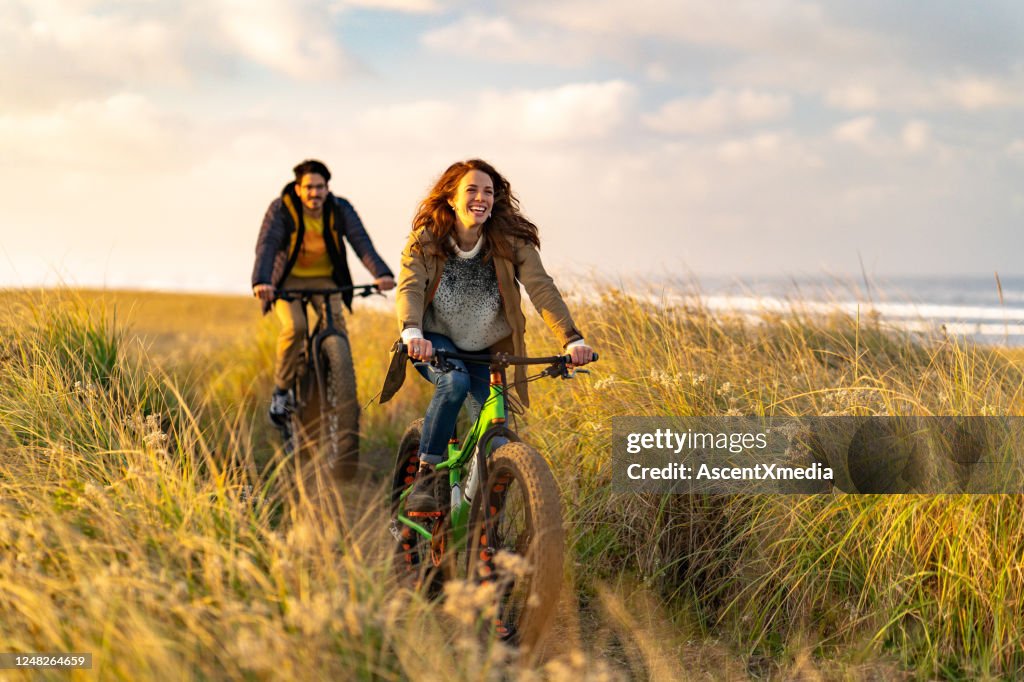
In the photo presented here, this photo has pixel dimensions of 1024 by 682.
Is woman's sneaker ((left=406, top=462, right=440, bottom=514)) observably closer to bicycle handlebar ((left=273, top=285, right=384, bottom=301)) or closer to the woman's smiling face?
the woman's smiling face

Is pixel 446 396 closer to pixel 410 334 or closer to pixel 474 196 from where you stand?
pixel 410 334

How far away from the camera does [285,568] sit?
11.6ft

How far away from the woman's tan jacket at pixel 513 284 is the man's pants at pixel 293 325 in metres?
3.94

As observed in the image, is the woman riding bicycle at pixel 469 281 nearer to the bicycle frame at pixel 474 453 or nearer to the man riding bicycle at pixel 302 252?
the bicycle frame at pixel 474 453

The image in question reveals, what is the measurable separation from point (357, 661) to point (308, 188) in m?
5.98

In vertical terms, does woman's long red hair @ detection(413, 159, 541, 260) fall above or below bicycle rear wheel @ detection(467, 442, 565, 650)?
above

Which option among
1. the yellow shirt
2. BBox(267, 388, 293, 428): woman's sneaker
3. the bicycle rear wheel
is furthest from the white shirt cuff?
BBox(267, 388, 293, 428): woman's sneaker

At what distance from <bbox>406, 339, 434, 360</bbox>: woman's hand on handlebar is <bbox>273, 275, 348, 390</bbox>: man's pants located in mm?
4371

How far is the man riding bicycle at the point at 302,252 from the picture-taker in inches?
342

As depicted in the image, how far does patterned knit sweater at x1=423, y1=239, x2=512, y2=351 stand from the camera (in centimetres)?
513

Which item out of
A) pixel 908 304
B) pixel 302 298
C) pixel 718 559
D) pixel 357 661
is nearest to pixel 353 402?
pixel 302 298

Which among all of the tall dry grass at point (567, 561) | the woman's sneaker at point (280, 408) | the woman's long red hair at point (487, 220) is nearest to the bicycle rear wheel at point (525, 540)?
the tall dry grass at point (567, 561)

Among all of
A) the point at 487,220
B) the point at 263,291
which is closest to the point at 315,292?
the point at 263,291

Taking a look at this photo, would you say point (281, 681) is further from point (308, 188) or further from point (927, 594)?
point (308, 188)
